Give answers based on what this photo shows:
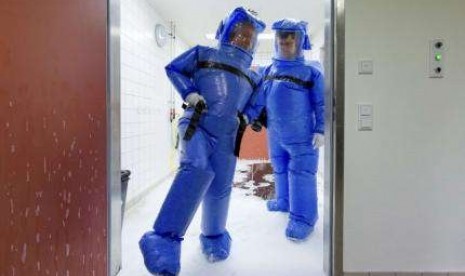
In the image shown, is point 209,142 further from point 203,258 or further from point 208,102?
point 203,258

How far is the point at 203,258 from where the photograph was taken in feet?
7.76

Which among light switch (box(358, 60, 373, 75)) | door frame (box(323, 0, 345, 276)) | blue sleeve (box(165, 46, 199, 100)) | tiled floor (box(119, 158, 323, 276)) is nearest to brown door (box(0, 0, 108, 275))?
blue sleeve (box(165, 46, 199, 100))

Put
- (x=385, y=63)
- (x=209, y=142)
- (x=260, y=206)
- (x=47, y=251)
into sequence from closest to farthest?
(x=47, y=251), (x=385, y=63), (x=209, y=142), (x=260, y=206)

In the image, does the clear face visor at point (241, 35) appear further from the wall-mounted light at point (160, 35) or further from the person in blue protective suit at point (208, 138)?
the wall-mounted light at point (160, 35)

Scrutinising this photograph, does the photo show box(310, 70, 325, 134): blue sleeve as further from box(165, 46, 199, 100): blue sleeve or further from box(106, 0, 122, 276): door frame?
box(106, 0, 122, 276): door frame

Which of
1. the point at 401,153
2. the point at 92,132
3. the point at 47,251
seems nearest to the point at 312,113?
the point at 401,153

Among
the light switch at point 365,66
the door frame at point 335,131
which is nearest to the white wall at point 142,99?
the door frame at point 335,131

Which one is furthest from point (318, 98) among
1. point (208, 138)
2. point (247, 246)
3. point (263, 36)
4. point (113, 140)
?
point (263, 36)

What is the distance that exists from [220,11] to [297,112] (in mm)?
2091

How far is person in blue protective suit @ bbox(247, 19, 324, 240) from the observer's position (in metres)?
2.82

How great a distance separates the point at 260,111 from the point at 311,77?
514mm

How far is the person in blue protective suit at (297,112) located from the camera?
2820mm

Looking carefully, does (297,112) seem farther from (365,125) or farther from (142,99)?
(142,99)

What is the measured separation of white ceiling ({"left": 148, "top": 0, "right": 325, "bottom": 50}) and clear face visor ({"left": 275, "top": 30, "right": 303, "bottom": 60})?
3.50 feet
